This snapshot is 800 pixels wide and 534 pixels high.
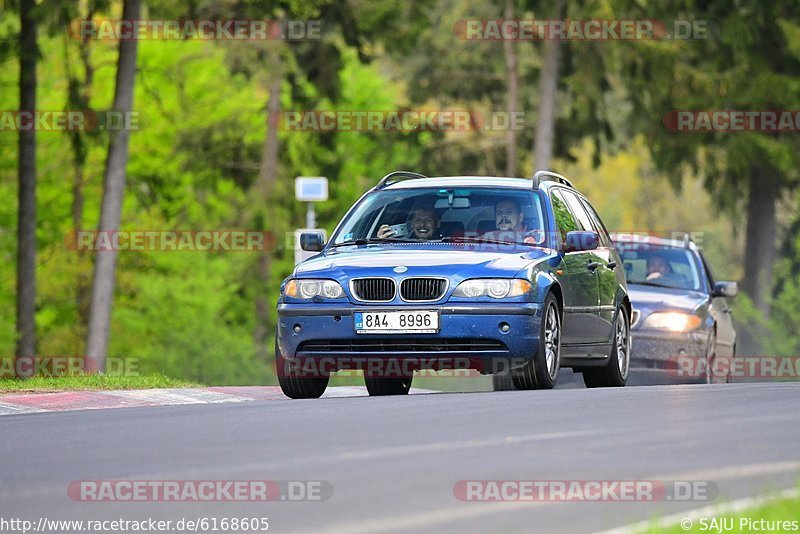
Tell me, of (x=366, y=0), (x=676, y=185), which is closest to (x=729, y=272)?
(x=676, y=185)

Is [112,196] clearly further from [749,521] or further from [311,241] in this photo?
[749,521]

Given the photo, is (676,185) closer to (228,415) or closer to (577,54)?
(577,54)

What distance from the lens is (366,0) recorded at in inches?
1414

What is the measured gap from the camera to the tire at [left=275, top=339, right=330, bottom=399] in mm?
14141

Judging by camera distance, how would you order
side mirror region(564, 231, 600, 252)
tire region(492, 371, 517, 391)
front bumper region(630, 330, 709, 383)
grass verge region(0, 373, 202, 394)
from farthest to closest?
front bumper region(630, 330, 709, 383), tire region(492, 371, 517, 391), grass verge region(0, 373, 202, 394), side mirror region(564, 231, 600, 252)

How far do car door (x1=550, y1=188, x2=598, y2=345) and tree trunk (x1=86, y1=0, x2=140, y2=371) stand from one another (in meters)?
16.0

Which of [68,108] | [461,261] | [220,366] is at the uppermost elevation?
[68,108]

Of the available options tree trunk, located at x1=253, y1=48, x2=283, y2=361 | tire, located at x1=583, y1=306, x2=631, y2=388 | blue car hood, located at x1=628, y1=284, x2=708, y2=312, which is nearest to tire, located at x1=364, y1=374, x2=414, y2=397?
tire, located at x1=583, y1=306, x2=631, y2=388

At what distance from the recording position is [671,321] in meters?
19.4

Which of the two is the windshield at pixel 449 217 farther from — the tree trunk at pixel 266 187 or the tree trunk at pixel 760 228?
the tree trunk at pixel 266 187

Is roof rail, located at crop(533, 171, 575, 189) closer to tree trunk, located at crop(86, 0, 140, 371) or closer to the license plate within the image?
the license plate

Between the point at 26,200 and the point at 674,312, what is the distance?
1854cm

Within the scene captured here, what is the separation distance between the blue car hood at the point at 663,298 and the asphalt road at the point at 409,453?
688cm

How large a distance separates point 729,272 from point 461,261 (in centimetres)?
5777
